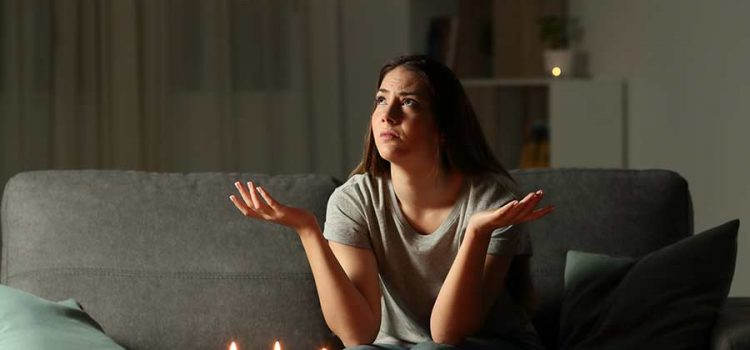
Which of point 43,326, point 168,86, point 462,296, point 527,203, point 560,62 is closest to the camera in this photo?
point 527,203

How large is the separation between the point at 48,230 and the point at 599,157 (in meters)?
2.51

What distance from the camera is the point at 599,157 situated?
15.2ft

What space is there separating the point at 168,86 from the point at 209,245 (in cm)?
207

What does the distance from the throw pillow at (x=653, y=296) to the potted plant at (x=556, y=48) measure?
2.35m

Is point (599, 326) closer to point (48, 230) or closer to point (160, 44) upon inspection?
point (48, 230)

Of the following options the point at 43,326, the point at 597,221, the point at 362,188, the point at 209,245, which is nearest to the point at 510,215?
the point at 362,188

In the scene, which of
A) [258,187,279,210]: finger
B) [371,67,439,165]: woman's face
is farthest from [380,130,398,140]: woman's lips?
[258,187,279,210]: finger

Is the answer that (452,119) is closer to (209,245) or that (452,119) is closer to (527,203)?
(527,203)

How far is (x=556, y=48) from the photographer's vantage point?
4883 mm

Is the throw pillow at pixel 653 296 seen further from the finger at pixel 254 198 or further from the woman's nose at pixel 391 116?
the finger at pixel 254 198

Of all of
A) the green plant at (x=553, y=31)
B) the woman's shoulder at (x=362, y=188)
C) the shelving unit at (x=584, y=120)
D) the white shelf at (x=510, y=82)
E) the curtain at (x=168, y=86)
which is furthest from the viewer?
the green plant at (x=553, y=31)

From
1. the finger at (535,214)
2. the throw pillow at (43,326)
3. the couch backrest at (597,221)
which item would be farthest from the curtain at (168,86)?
the finger at (535,214)

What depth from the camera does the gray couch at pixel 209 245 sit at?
257cm

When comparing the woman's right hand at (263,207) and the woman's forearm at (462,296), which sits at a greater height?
the woman's right hand at (263,207)
